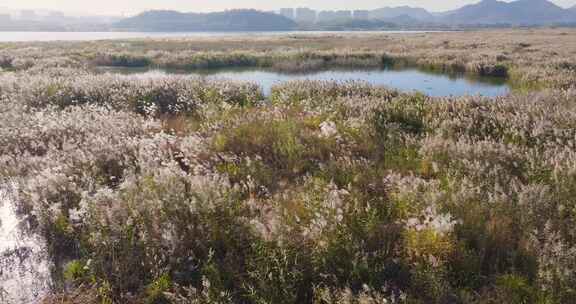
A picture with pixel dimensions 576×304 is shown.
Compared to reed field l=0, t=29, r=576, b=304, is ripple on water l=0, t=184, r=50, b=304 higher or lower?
lower

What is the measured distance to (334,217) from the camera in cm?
409

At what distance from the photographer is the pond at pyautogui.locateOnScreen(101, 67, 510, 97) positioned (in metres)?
17.5

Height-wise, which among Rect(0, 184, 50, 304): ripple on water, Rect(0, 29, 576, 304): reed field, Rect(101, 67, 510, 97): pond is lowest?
Rect(0, 184, 50, 304): ripple on water

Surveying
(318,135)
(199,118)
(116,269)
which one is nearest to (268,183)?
(318,135)

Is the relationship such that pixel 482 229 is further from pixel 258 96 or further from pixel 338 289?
pixel 258 96

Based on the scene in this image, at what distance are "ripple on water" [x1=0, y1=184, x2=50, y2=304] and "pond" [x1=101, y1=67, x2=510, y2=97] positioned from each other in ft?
→ 39.7

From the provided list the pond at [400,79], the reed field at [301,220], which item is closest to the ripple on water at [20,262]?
the reed field at [301,220]

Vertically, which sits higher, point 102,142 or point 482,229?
point 102,142

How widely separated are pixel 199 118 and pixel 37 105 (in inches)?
200

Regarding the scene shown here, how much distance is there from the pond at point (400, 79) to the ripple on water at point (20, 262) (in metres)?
12.1

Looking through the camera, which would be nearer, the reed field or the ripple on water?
the reed field

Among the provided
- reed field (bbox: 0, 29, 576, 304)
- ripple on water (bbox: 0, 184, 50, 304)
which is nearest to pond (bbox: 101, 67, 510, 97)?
reed field (bbox: 0, 29, 576, 304)

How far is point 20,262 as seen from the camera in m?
4.41

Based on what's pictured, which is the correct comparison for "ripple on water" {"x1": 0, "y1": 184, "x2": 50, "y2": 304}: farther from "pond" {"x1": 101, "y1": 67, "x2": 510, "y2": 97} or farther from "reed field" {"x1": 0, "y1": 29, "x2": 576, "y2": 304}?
"pond" {"x1": 101, "y1": 67, "x2": 510, "y2": 97}
